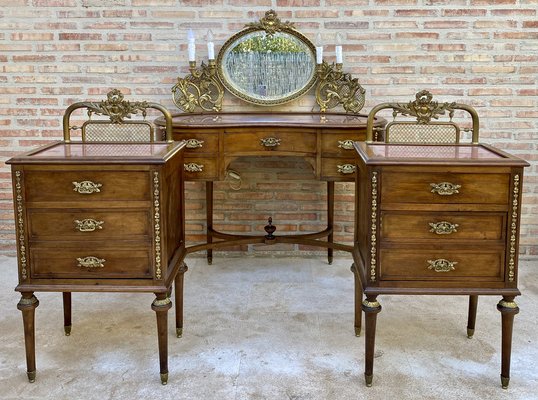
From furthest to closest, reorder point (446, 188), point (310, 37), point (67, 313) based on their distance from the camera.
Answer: point (310, 37) → point (67, 313) → point (446, 188)

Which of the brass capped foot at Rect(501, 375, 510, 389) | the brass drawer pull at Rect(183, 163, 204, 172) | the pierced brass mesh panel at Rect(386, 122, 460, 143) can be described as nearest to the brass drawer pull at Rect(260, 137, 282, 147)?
the brass drawer pull at Rect(183, 163, 204, 172)

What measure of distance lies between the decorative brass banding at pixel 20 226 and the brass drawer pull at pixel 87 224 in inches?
7.3

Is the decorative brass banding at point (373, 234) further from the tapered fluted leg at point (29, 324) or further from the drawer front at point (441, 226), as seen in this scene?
the tapered fluted leg at point (29, 324)

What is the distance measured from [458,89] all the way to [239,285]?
1.73 m

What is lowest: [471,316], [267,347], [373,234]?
[267,347]

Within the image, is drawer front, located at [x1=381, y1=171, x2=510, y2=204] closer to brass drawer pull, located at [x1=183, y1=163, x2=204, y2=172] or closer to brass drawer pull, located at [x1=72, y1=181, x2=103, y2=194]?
brass drawer pull, located at [x1=72, y1=181, x2=103, y2=194]

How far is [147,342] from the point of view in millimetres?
2773

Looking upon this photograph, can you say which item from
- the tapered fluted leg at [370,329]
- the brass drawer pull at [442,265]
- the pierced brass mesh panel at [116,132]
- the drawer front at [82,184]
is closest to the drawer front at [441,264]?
the brass drawer pull at [442,265]

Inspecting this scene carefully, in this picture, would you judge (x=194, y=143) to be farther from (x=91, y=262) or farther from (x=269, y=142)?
(x=91, y=262)

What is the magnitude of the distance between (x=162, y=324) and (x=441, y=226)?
1.08 meters

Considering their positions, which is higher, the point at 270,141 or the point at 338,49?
the point at 338,49

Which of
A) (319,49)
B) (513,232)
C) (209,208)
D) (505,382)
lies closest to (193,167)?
(209,208)

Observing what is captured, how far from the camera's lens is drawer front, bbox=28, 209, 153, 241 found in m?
2.27

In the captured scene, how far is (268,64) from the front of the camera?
3680mm
